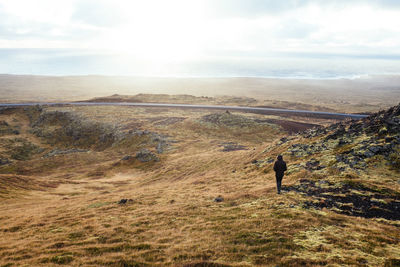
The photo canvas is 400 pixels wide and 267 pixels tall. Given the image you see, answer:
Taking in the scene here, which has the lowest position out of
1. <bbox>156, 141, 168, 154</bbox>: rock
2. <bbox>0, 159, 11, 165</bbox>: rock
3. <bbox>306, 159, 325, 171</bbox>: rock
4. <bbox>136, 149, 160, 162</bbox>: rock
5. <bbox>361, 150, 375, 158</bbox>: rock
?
<bbox>0, 159, 11, 165</bbox>: rock

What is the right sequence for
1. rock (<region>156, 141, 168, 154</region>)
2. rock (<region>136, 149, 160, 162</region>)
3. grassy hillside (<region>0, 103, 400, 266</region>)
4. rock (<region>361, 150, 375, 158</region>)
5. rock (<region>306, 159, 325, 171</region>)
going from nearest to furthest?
grassy hillside (<region>0, 103, 400, 266</region>) < rock (<region>361, 150, 375, 158</region>) < rock (<region>306, 159, 325, 171</region>) < rock (<region>136, 149, 160, 162</region>) < rock (<region>156, 141, 168, 154</region>)

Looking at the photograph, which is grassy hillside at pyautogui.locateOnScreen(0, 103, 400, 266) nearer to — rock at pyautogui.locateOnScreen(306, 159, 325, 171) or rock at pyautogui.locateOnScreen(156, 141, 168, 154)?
rock at pyautogui.locateOnScreen(306, 159, 325, 171)

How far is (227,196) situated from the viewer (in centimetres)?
1619

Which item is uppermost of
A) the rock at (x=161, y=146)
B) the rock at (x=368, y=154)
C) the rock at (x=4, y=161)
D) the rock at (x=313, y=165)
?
the rock at (x=368, y=154)

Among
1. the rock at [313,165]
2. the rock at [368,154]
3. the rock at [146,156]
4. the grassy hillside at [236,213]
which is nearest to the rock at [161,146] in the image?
the rock at [146,156]

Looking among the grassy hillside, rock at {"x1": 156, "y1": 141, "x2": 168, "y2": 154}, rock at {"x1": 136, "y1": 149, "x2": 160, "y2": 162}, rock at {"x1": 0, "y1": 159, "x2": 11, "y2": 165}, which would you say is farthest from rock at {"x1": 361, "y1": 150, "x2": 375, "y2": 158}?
rock at {"x1": 0, "y1": 159, "x2": 11, "y2": 165}

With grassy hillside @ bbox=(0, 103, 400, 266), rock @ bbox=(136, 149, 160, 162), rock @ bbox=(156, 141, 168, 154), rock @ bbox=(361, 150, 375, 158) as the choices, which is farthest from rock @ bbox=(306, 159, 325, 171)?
rock @ bbox=(156, 141, 168, 154)

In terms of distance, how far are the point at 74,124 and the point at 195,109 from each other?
36610 mm

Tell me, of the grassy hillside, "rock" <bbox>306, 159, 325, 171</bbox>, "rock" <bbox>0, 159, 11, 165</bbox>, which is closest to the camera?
the grassy hillside

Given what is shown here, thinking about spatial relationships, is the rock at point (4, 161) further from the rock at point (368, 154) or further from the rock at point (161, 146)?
the rock at point (368, 154)

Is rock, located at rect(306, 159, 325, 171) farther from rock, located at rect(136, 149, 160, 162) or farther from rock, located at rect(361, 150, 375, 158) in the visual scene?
rock, located at rect(136, 149, 160, 162)

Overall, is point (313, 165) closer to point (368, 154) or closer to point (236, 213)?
point (368, 154)

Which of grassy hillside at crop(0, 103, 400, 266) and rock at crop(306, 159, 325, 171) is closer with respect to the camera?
grassy hillside at crop(0, 103, 400, 266)

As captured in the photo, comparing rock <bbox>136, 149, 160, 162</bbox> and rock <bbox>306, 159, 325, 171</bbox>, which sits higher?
rock <bbox>306, 159, 325, 171</bbox>
